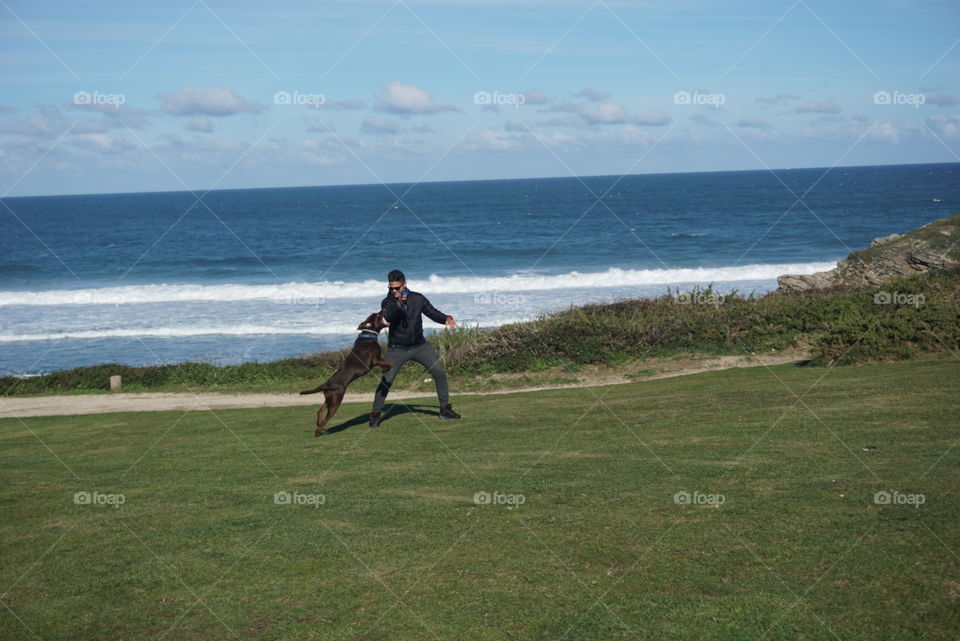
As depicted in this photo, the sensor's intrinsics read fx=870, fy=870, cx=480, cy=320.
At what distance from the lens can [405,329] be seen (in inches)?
522

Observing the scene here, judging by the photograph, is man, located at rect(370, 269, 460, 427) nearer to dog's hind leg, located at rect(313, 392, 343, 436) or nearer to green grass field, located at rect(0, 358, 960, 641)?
dog's hind leg, located at rect(313, 392, 343, 436)

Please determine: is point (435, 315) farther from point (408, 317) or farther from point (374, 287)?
point (374, 287)

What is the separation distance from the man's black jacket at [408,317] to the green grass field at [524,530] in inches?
55.4

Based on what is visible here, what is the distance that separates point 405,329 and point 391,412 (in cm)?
254

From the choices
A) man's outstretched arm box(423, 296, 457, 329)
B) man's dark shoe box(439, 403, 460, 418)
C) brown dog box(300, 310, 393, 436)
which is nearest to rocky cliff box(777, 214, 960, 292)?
man's dark shoe box(439, 403, 460, 418)

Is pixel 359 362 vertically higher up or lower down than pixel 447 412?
higher up

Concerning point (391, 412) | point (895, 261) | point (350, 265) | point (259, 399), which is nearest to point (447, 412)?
point (391, 412)

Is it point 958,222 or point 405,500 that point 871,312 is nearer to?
point 958,222

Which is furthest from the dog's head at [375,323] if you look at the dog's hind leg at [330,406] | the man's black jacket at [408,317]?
the dog's hind leg at [330,406]

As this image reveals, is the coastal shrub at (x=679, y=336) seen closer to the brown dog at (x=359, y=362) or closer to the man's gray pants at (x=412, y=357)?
the man's gray pants at (x=412, y=357)

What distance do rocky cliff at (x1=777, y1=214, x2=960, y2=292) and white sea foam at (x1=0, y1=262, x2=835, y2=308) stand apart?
24.2m

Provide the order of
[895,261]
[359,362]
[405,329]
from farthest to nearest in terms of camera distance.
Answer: [895,261]
[405,329]
[359,362]

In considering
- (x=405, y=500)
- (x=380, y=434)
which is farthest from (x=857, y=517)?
(x=380, y=434)

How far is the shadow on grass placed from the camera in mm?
14119
